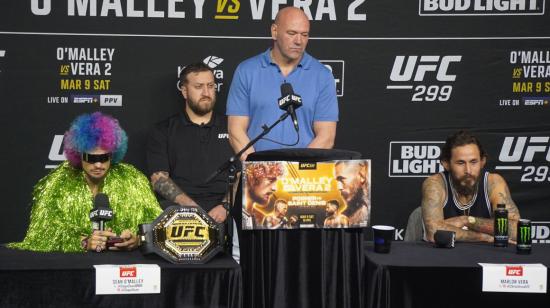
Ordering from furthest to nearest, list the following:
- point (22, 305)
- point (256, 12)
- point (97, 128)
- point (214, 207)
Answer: point (256, 12), point (214, 207), point (97, 128), point (22, 305)

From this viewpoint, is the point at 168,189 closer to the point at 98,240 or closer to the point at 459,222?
the point at 98,240

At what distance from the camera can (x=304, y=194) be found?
11.5 feet

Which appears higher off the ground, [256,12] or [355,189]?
[256,12]

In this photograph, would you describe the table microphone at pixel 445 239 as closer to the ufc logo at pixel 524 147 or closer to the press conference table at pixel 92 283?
the press conference table at pixel 92 283

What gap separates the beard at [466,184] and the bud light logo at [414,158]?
1.38m

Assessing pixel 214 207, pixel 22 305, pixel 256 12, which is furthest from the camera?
pixel 256 12

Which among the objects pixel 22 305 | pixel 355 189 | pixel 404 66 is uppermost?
pixel 404 66

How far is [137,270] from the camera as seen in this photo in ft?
11.1

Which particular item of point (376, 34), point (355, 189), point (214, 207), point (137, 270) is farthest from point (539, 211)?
point (137, 270)

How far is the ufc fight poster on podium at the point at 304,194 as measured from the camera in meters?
3.47

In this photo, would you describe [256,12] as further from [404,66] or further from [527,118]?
[527,118]

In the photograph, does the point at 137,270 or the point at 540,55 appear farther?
the point at 540,55

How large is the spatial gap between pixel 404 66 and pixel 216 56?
1237 millimetres

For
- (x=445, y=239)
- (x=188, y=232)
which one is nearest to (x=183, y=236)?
(x=188, y=232)
